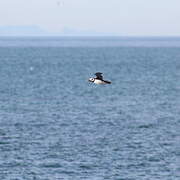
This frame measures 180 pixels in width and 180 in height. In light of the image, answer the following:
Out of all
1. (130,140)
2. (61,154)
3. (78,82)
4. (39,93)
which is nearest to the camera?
(61,154)

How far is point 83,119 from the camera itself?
104438mm

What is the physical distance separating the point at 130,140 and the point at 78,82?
8468 cm

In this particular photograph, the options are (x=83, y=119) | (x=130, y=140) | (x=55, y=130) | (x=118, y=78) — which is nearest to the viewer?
(x=130, y=140)

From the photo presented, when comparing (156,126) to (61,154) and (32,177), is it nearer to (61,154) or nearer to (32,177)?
(61,154)

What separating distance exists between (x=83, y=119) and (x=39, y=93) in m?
41.5

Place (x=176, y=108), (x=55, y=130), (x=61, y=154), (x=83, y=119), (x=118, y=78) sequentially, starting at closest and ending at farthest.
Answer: (x=61, y=154) → (x=55, y=130) → (x=83, y=119) → (x=176, y=108) → (x=118, y=78)

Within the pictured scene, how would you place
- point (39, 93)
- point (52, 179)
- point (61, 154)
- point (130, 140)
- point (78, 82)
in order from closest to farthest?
point (52, 179)
point (61, 154)
point (130, 140)
point (39, 93)
point (78, 82)

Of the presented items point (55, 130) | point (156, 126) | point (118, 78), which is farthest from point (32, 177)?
point (118, 78)

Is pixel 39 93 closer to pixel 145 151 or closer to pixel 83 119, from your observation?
pixel 83 119

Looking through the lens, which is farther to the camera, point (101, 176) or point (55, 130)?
point (55, 130)

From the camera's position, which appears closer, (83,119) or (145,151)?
(145,151)

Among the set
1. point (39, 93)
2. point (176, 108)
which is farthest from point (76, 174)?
point (39, 93)

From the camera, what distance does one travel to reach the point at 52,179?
228 ft

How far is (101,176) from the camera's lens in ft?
233
